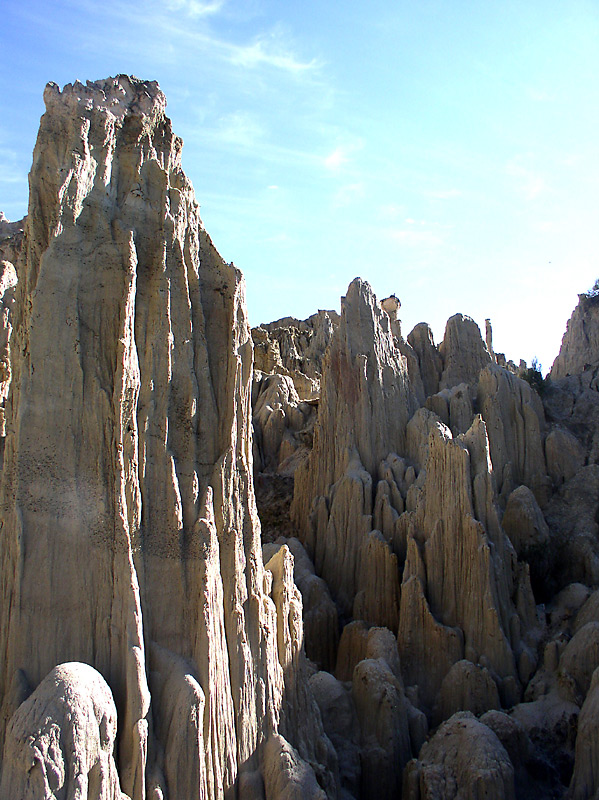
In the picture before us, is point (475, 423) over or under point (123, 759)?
over

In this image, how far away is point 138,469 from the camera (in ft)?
41.6

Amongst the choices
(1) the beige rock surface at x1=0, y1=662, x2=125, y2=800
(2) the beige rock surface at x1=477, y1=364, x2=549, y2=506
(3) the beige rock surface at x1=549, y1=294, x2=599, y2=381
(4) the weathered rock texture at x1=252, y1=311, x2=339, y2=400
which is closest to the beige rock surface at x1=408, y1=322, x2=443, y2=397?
(2) the beige rock surface at x1=477, y1=364, x2=549, y2=506

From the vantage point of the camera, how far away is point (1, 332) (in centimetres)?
2092

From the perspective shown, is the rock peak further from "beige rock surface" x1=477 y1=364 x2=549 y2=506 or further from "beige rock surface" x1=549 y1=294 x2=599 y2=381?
"beige rock surface" x1=549 y1=294 x2=599 y2=381

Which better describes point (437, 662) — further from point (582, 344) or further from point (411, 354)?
point (582, 344)

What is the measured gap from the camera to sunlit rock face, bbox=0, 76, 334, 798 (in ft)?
38.0

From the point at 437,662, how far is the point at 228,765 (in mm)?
10740

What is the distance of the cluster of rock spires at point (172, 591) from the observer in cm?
1146

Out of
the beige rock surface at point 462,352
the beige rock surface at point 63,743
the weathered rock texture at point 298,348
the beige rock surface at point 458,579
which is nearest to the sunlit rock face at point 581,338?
the beige rock surface at point 462,352

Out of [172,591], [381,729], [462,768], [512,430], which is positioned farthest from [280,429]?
[172,591]

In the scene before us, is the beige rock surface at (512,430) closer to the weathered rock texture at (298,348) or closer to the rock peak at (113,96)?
the weathered rock texture at (298,348)

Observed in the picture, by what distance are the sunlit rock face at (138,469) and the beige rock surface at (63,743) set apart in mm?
415

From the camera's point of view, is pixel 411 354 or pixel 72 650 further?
pixel 411 354

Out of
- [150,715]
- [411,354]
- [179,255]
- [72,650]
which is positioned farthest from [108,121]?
[411,354]
